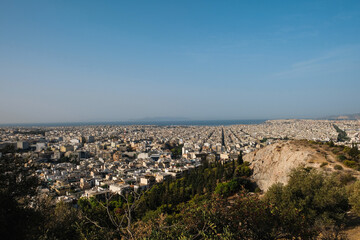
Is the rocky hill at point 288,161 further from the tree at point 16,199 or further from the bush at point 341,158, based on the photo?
the tree at point 16,199

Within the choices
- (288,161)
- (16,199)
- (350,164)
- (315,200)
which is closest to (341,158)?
(350,164)

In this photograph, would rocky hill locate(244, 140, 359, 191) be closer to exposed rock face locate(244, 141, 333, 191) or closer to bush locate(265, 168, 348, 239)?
exposed rock face locate(244, 141, 333, 191)

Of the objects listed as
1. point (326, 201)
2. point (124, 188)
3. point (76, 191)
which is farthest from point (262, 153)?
point (76, 191)

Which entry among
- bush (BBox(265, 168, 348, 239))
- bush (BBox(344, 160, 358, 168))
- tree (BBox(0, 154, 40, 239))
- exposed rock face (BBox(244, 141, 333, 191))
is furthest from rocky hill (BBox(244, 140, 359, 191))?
tree (BBox(0, 154, 40, 239))

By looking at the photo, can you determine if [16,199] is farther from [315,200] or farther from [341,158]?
[341,158]

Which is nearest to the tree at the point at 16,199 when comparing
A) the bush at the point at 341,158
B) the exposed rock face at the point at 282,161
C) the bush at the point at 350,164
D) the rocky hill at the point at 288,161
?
the rocky hill at the point at 288,161

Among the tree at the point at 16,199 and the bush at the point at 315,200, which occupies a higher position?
the tree at the point at 16,199

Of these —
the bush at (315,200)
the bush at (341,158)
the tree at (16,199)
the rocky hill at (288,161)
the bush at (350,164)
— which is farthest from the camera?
the bush at (341,158)
